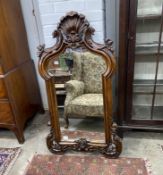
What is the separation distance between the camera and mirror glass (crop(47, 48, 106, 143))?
1.49 meters

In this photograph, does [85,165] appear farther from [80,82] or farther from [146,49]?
[146,49]

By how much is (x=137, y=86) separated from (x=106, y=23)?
0.70m

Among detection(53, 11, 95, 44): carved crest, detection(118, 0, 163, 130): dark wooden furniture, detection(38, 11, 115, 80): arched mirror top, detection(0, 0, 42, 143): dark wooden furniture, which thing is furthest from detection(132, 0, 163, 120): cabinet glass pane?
detection(0, 0, 42, 143): dark wooden furniture

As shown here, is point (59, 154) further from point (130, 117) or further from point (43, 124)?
point (130, 117)

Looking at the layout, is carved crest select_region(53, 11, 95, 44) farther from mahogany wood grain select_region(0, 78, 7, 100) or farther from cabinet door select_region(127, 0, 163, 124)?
mahogany wood grain select_region(0, 78, 7, 100)

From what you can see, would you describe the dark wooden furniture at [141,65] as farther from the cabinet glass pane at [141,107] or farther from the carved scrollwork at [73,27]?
the carved scrollwork at [73,27]

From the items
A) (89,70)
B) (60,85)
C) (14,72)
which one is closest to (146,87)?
(89,70)

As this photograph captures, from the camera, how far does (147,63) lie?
5.20ft

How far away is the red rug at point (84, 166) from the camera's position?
1.46 meters

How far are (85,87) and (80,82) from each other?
2.5 inches

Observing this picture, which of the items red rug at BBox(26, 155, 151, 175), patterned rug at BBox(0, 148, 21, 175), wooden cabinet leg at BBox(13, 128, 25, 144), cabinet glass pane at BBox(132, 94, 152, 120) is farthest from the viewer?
wooden cabinet leg at BBox(13, 128, 25, 144)

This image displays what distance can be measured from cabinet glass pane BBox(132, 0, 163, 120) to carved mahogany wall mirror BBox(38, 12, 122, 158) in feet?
1.11

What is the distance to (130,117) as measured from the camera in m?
1.71

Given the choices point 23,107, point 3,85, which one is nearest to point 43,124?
point 23,107
